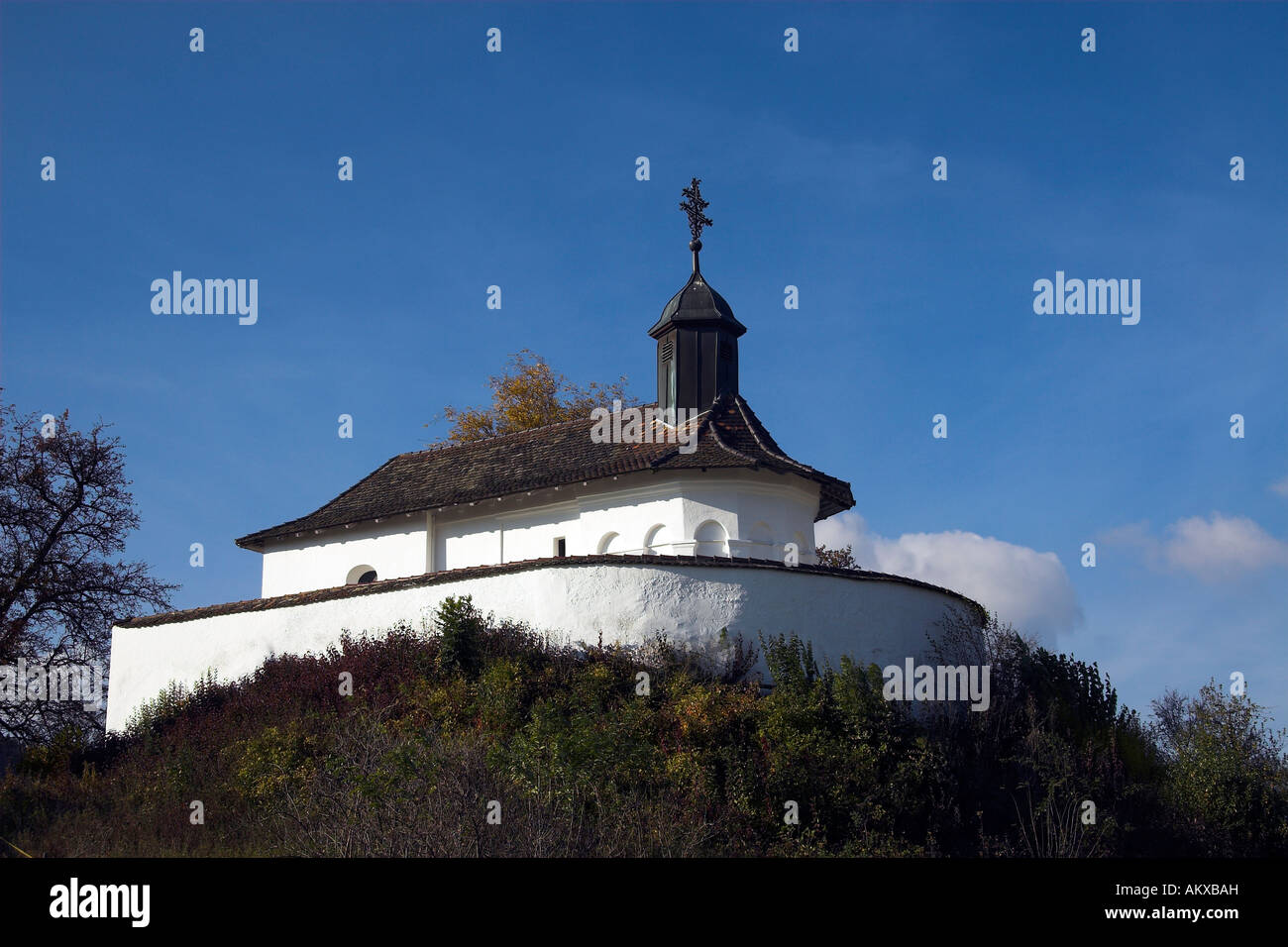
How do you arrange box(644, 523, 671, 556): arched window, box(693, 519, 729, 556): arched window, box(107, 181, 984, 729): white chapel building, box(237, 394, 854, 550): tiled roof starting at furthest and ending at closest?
1. box(237, 394, 854, 550): tiled roof
2. box(644, 523, 671, 556): arched window
3. box(693, 519, 729, 556): arched window
4. box(107, 181, 984, 729): white chapel building

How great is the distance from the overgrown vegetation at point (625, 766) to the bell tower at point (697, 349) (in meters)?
10.1

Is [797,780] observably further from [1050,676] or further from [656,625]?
[1050,676]

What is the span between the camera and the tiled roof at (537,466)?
2738 cm

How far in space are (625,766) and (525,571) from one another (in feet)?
21.0

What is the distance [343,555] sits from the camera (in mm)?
30703

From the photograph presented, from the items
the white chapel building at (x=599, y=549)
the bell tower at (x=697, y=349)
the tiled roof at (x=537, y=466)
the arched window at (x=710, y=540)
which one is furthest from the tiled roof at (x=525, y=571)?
the bell tower at (x=697, y=349)

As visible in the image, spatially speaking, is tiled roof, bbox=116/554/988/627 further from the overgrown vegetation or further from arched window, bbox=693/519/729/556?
arched window, bbox=693/519/729/556

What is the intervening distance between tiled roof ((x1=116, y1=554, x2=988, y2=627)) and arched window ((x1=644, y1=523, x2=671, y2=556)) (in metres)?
3.66

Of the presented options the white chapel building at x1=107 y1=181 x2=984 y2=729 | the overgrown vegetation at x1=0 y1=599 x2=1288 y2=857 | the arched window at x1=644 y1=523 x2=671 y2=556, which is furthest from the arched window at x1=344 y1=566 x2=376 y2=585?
the arched window at x1=644 y1=523 x2=671 y2=556

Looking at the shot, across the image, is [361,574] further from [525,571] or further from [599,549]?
[525,571]

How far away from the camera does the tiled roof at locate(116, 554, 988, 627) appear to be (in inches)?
859

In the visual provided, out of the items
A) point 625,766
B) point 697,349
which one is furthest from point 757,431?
point 625,766
